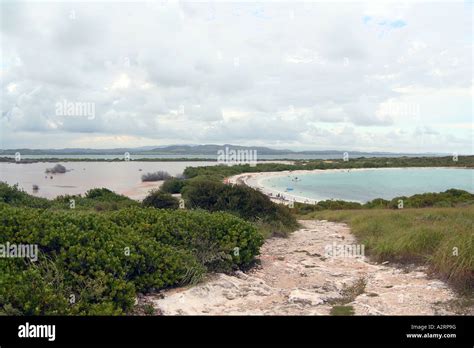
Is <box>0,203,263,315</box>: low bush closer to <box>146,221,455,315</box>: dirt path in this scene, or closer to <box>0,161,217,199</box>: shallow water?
<box>146,221,455,315</box>: dirt path

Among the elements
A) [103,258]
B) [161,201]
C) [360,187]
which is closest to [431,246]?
[103,258]

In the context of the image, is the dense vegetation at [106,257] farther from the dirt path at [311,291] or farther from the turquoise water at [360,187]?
the turquoise water at [360,187]

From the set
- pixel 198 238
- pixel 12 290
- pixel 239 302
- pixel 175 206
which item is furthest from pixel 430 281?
pixel 175 206

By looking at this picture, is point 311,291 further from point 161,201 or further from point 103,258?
point 161,201

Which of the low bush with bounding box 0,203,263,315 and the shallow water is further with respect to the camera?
the shallow water

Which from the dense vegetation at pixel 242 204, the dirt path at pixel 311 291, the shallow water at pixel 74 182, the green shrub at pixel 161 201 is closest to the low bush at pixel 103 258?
the dirt path at pixel 311 291

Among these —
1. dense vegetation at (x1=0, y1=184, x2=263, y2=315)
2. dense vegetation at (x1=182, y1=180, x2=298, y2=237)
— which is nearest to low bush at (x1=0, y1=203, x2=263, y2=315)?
dense vegetation at (x1=0, y1=184, x2=263, y2=315)
